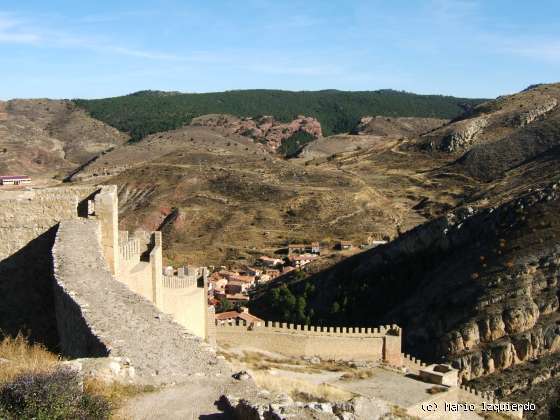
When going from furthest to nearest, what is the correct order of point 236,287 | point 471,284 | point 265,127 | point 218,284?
point 265,127, point 218,284, point 236,287, point 471,284

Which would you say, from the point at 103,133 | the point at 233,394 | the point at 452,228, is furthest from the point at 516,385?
the point at 103,133

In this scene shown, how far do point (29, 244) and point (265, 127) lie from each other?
480 feet

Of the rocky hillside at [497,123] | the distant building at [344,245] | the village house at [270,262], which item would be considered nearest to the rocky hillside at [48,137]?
the rocky hillside at [497,123]

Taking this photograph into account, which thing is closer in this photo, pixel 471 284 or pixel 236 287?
pixel 471 284

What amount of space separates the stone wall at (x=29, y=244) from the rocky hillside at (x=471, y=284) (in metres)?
19.5

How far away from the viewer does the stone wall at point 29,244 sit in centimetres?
1078

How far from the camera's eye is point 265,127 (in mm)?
156375

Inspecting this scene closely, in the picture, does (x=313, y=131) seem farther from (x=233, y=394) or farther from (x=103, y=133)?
(x=233, y=394)

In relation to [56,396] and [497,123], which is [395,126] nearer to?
[497,123]

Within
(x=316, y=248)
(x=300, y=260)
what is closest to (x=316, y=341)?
(x=300, y=260)

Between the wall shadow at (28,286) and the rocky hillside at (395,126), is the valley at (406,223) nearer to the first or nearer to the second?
the wall shadow at (28,286)

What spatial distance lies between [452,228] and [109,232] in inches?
1225

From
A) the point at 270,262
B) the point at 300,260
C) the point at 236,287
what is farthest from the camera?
the point at 270,262

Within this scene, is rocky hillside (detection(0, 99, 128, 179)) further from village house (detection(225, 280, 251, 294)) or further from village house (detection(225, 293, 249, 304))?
village house (detection(225, 293, 249, 304))
